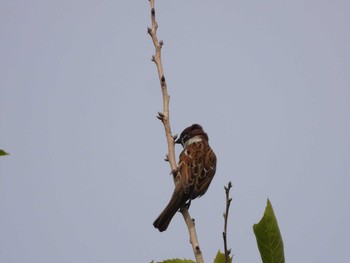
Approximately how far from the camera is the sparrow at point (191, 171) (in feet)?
17.6

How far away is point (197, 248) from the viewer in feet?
10.0

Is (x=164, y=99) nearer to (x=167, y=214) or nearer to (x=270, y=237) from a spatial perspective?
(x=167, y=214)

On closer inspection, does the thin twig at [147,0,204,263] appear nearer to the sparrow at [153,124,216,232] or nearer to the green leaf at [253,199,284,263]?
→ the sparrow at [153,124,216,232]

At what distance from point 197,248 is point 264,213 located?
0.78m

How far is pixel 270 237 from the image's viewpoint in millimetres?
2406

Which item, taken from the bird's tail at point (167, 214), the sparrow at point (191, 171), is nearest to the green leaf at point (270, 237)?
the sparrow at point (191, 171)

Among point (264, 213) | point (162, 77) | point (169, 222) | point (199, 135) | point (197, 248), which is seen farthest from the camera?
point (199, 135)

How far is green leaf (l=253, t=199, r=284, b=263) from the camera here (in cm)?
239

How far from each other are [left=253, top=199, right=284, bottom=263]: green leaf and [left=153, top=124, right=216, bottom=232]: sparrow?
2697mm

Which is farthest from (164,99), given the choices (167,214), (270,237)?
(270,237)

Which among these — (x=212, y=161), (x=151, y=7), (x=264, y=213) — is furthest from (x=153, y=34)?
(x=212, y=161)

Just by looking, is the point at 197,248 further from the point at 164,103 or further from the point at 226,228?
the point at 164,103

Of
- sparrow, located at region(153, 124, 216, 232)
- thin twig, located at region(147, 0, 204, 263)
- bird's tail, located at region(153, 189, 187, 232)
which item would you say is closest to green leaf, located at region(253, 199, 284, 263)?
thin twig, located at region(147, 0, 204, 263)

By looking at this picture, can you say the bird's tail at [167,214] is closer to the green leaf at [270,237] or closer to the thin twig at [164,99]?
the thin twig at [164,99]
